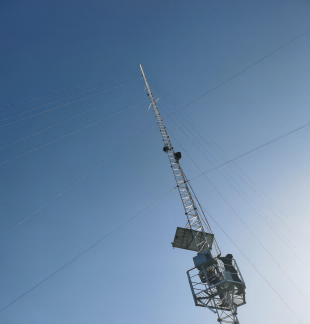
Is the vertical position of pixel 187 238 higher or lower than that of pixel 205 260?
higher

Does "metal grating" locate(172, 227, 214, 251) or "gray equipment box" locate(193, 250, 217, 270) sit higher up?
"metal grating" locate(172, 227, 214, 251)

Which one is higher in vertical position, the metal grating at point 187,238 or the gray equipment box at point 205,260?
the metal grating at point 187,238

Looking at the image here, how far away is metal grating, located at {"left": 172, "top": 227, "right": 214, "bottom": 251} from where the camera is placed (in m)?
24.4

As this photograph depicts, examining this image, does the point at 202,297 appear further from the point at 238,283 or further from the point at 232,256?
the point at 232,256

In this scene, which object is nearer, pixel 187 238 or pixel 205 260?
pixel 205 260

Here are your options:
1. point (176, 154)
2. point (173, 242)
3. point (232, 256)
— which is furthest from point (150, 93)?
point (232, 256)

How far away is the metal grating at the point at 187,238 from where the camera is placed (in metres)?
24.4

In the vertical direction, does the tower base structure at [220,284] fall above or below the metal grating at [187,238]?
below

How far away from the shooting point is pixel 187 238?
2450cm

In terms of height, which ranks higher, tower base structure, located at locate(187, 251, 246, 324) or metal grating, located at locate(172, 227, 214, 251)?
metal grating, located at locate(172, 227, 214, 251)

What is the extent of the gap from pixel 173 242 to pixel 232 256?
6.33 meters

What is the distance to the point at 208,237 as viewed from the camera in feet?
80.3

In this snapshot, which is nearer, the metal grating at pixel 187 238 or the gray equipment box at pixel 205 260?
the gray equipment box at pixel 205 260

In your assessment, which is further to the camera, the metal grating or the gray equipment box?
the metal grating
